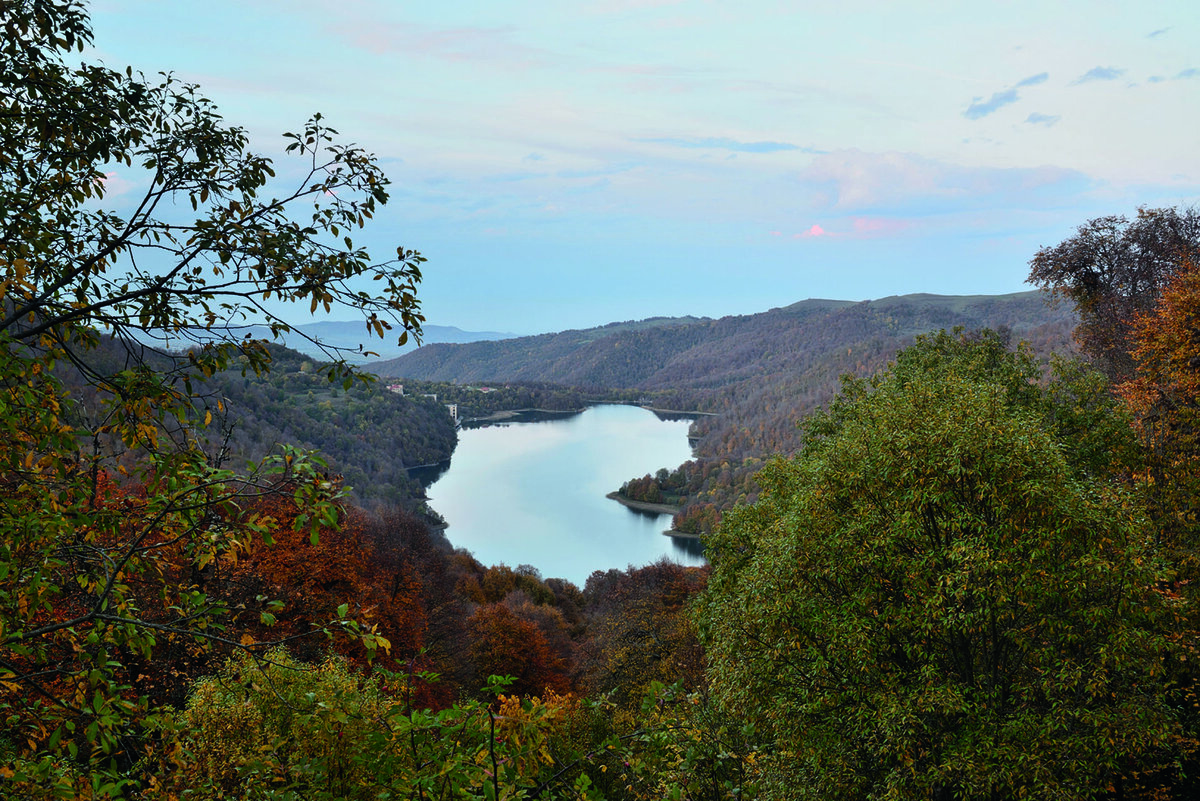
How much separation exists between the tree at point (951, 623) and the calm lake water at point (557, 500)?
5688 centimetres

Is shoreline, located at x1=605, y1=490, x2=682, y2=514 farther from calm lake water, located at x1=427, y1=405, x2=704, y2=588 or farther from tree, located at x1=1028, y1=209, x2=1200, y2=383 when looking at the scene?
tree, located at x1=1028, y1=209, x2=1200, y2=383

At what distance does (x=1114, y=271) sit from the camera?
2144 centimetres

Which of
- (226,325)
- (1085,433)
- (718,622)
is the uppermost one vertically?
(226,325)

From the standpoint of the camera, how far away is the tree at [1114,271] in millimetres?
20094

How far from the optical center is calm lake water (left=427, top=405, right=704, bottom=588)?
75.8m

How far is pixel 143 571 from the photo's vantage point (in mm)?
4035

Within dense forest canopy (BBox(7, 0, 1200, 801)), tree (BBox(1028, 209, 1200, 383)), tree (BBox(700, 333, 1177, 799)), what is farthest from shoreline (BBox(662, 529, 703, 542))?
tree (BBox(700, 333, 1177, 799))

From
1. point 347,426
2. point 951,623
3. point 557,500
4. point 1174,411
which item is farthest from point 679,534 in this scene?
point 951,623

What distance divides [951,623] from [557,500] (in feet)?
306

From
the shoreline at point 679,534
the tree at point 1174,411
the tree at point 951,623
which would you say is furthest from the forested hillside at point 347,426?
the tree at point 1174,411

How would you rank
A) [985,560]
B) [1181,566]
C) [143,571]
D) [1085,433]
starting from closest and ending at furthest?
[143,571]
[985,560]
[1181,566]
[1085,433]

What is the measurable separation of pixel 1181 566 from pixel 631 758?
1313 cm

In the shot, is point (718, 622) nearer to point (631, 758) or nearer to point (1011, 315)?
point (631, 758)

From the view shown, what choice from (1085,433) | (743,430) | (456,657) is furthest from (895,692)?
(743,430)
